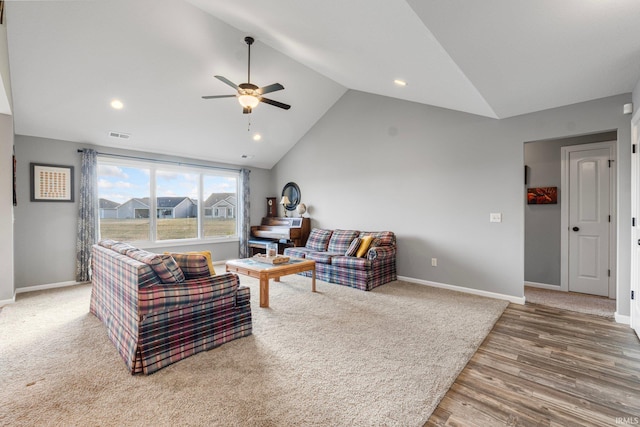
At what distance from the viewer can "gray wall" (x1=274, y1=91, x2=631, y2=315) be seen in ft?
11.8

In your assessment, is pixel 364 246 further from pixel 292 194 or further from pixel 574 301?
pixel 574 301

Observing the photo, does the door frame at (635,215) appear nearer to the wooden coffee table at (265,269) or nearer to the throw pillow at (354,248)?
the throw pillow at (354,248)

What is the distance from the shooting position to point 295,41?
3.47 meters

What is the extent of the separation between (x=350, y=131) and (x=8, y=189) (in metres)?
5.27

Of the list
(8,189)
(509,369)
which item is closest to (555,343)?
(509,369)

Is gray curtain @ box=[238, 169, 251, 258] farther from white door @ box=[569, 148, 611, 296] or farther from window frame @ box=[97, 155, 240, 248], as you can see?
white door @ box=[569, 148, 611, 296]

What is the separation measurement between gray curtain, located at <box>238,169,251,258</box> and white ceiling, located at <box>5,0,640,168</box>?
1525 millimetres

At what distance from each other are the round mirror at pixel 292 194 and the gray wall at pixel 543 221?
455 cm

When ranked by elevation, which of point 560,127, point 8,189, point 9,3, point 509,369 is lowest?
point 509,369

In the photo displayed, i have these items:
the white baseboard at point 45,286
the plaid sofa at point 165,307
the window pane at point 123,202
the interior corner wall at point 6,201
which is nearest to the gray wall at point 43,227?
the white baseboard at point 45,286

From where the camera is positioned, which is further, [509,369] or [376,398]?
[509,369]

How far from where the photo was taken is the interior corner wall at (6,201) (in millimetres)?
3668

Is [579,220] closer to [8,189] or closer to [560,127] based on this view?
[560,127]

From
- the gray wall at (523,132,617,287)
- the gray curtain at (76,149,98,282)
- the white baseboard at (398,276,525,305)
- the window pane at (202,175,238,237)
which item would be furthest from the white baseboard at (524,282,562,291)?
the gray curtain at (76,149,98,282)
